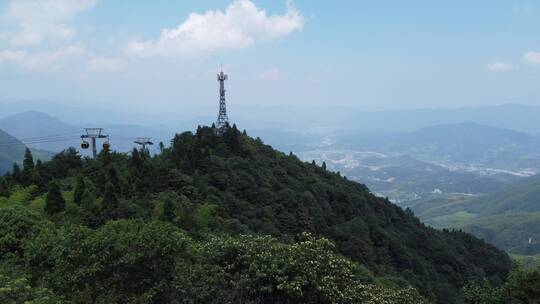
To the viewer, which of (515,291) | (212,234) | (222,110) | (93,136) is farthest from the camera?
(222,110)

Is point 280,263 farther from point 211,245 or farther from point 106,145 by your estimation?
point 106,145

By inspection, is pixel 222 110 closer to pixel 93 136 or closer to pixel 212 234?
pixel 93 136

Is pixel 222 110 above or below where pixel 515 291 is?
above

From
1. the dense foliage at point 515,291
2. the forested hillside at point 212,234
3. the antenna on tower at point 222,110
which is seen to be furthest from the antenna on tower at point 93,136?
the dense foliage at point 515,291

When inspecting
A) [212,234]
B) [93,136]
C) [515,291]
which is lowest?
[515,291]

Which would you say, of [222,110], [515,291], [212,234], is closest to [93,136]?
[222,110]

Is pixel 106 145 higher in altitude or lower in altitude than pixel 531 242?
higher

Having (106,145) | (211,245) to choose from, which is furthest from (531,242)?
(211,245)

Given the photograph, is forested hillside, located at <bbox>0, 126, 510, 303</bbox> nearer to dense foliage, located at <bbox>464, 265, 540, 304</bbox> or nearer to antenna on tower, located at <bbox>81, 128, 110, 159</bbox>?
antenna on tower, located at <bbox>81, 128, 110, 159</bbox>
